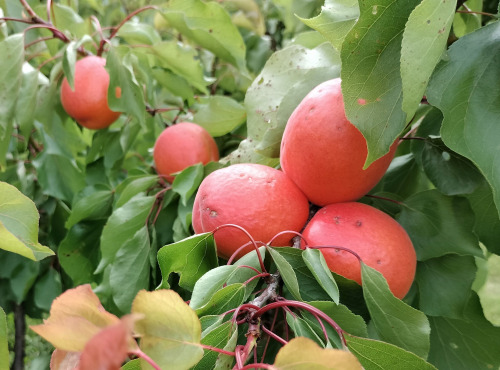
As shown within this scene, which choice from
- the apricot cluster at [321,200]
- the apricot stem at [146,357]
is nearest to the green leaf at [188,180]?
the apricot cluster at [321,200]

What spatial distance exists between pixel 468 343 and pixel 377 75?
1.44ft

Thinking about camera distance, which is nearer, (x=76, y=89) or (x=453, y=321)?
(x=453, y=321)

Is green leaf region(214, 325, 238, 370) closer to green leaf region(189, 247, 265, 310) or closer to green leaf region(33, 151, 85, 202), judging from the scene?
green leaf region(189, 247, 265, 310)

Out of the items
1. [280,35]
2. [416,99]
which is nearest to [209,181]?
[416,99]

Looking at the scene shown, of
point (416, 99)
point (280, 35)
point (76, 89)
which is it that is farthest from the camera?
point (280, 35)

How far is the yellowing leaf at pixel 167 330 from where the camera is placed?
0.36 m

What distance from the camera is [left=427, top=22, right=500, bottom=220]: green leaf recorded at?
1.82 feet

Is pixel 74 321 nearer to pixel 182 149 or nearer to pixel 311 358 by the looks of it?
pixel 311 358

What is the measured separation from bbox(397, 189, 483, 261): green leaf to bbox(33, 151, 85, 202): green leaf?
0.92 meters

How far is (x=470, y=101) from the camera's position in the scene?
1.89 feet

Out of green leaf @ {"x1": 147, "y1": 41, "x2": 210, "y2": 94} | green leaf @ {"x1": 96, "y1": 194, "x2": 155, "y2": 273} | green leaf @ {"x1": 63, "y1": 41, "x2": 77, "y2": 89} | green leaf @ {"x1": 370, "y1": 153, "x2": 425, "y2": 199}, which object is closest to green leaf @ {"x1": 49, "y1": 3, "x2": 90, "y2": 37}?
green leaf @ {"x1": 147, "y1": 41, "x2": 210, "y2": 94}

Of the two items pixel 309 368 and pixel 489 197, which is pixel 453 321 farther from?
pixel 309 368

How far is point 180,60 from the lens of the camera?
1.24 metres

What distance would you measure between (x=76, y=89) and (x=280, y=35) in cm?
107
